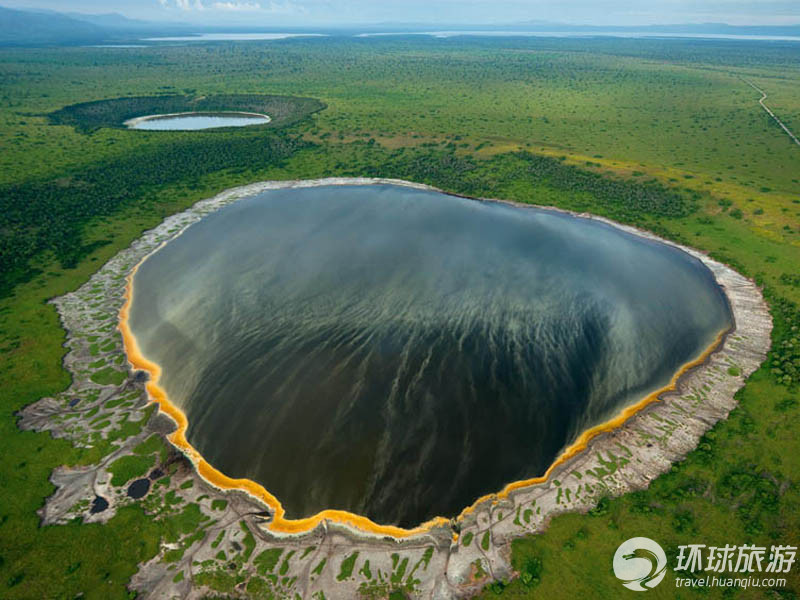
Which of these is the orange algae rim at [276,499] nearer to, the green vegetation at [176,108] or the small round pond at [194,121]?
the small round pond at [194,121]

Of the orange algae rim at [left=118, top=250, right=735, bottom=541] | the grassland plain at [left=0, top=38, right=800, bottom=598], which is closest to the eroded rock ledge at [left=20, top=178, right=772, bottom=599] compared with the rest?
the orange algae rim at [left=118, top=250, right=735, bottom=541]

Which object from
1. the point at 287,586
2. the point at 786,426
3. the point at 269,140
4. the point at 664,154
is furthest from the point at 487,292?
the point at 269,140

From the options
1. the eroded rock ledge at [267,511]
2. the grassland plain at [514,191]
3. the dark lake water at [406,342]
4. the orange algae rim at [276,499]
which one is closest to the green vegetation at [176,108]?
the grassland plain at [514,191]

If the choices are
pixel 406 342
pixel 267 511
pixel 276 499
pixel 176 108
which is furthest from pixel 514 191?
pixel 176 108

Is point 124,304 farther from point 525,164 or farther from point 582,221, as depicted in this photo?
point 525,164

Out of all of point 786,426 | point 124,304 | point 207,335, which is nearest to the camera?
point 786,426

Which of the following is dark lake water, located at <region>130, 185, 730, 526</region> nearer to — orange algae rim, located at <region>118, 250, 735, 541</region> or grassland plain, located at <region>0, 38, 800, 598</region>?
orange algae rim, located at <region>118, 250, 735, 541</region>

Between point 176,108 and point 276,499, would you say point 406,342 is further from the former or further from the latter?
point 176,108
